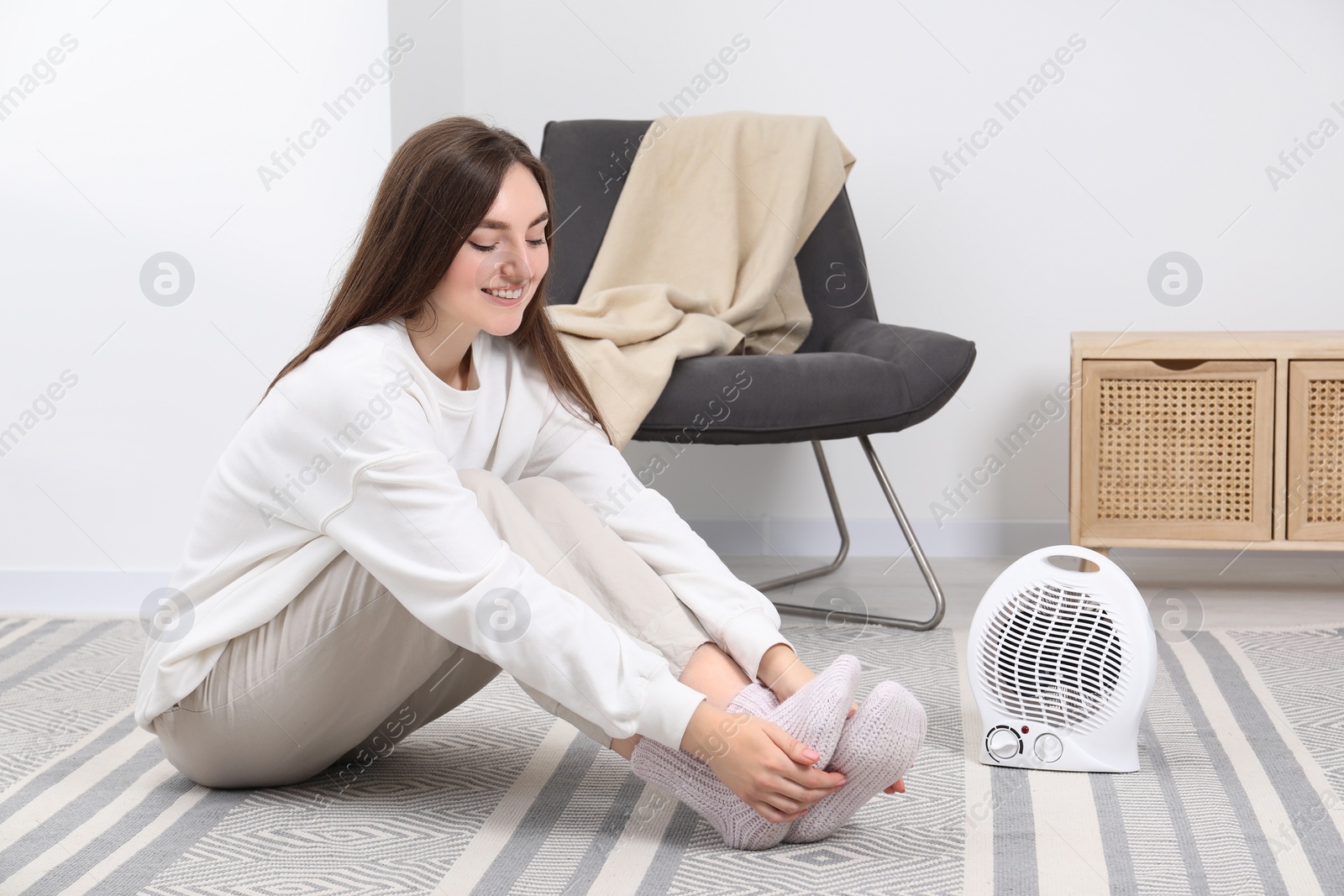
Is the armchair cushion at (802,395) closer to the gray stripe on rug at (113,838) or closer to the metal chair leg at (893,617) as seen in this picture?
the metal chair leg at (893,617)

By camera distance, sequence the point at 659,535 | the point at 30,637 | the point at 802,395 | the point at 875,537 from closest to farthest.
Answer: the point at 659,535 < the point at 802,395 < the point at 30,637 < the point at 875,537

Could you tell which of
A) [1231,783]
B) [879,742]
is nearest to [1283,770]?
[1231,783]

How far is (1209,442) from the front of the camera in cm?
211

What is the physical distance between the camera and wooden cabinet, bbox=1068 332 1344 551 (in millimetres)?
2082

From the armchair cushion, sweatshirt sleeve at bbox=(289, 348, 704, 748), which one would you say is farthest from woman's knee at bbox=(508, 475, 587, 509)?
the armchair cushion

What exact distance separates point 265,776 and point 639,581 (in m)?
0.46

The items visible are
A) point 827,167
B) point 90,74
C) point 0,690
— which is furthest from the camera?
point 827,167

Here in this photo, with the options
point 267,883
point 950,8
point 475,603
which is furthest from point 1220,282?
point 267,883

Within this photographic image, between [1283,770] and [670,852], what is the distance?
0.65 metres

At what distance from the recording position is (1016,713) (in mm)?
1319

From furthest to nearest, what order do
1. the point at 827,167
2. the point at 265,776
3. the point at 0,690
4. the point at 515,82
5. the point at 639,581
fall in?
the point at 515,82
the point at 827,167
the point at 0,690
the point at 265,776
the point at 639,581

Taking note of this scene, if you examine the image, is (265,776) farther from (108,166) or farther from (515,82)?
(515,82)

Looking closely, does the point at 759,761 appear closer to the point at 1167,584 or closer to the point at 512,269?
the point at 512,269

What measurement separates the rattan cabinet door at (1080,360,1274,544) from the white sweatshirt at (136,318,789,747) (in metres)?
1.15
